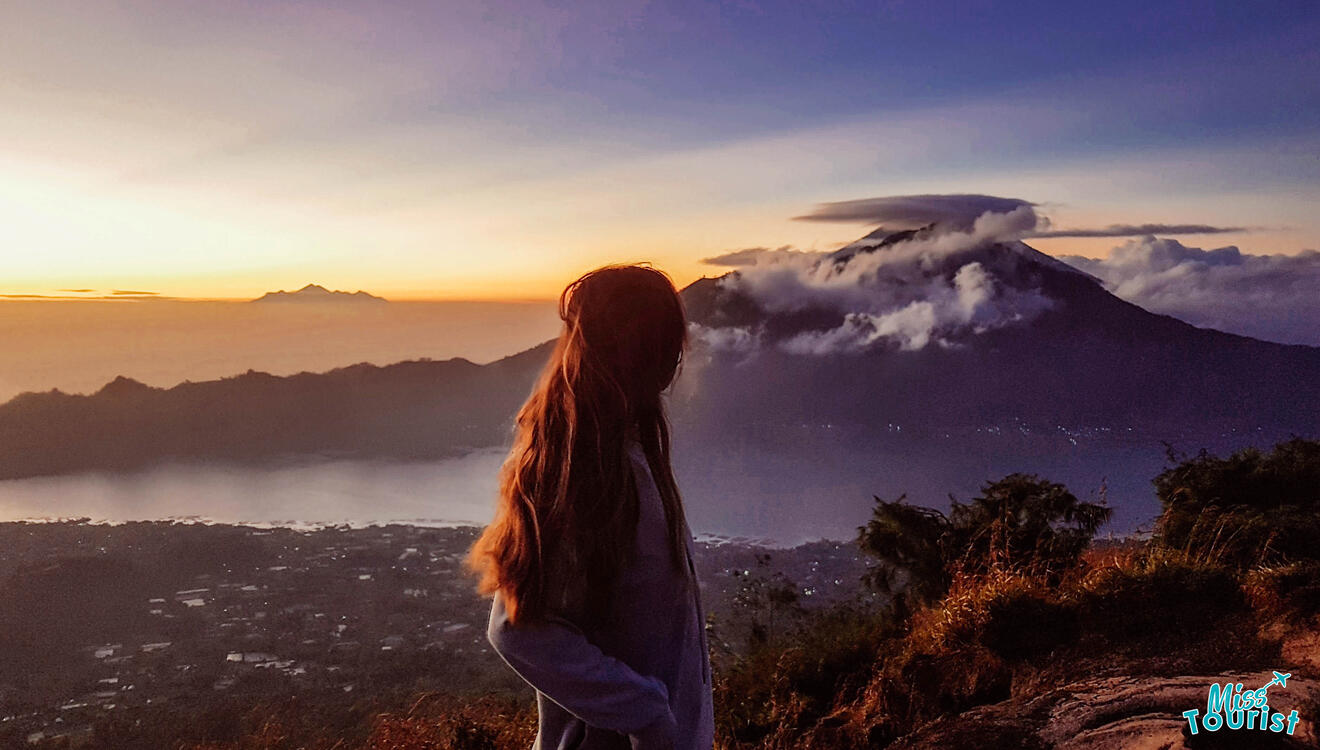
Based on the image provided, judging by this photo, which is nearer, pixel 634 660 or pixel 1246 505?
pixel 634 660

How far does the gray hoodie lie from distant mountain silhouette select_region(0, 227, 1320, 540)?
24294 mm

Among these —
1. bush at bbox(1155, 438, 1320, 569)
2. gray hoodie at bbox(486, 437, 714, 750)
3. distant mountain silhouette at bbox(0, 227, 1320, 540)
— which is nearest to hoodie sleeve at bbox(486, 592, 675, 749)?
gray hoodie at bbox(486, 437, 714, 750)

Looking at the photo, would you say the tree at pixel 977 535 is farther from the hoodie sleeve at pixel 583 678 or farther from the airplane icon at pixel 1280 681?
the hoodie sleeve at pixel 583 678

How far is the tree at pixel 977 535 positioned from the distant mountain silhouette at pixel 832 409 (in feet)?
63.4

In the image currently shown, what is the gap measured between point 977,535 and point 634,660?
188 inches

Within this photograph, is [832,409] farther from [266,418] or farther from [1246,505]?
[1246,505]

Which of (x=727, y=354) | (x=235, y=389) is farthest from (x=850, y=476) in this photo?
(x=235, y=389)

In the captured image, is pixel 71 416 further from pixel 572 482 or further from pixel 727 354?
pixel 572 482

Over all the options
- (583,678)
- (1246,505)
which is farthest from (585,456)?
(1246,505)

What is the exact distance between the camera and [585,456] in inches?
57.1

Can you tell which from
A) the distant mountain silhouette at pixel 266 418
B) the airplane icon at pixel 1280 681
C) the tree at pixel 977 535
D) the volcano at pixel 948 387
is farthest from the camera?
the volcano at pixel 948 387

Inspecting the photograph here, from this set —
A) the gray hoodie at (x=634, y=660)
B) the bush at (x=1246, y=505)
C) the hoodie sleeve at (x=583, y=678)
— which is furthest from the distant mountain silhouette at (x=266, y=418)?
the hoodie sleeve at (x=583, y=678)

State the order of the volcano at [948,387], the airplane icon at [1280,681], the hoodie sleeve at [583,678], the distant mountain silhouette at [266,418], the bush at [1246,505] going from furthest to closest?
1. the volcano at [948,387]
2. the distant mountain silhouette at [266,418]
3. the bush at [1246,505]
4. the airplane icon at [1280,681]
5. the hoodie sleeve at [583,678]

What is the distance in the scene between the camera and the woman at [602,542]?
1.41 metres
